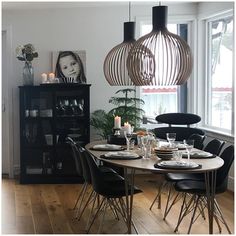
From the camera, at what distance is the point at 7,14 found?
6207 millimetres

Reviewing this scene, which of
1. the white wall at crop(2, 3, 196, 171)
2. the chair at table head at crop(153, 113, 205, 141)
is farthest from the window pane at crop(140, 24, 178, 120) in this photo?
the chair at table head at crop(153, 113, 205, 141)

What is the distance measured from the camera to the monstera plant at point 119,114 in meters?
6.01

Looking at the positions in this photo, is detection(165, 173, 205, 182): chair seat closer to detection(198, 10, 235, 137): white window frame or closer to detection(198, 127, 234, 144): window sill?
detection(198, 127, 234, 144): window sill

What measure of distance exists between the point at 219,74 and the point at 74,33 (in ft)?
7.28

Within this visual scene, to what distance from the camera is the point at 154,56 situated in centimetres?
366

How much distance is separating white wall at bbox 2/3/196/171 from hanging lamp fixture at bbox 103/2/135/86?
1752mm

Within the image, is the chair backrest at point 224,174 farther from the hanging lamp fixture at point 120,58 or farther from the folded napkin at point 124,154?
the hanging lamp fixture at point 120,58

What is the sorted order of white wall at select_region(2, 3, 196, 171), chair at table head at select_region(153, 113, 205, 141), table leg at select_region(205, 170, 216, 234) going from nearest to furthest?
table leg at select_region(205, 170, 216, 234) → chair at table head at select_region(153, 113, 205, 141) → white wall at select_region(2, 3, 196, 171)

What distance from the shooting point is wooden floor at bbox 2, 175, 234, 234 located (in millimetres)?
3996

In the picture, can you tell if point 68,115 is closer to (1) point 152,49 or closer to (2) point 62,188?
(2) point 62,188

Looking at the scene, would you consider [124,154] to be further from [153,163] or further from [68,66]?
[68,66]

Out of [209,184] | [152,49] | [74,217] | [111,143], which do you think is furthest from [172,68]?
[74,217]

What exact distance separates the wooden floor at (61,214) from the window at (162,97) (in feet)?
4.21

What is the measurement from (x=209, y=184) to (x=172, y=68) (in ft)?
3.39
